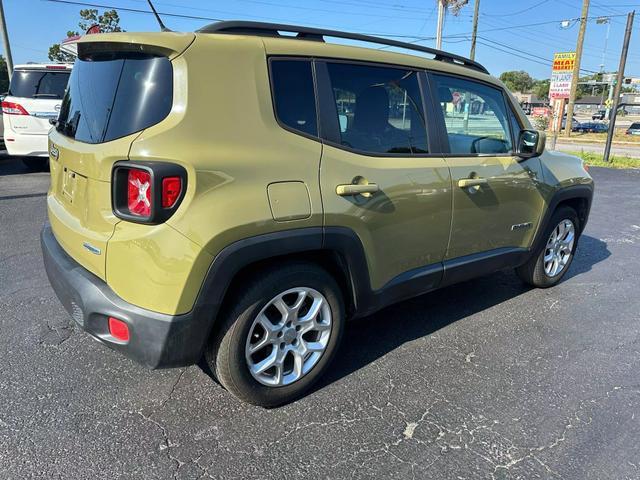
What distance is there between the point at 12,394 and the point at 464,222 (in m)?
2.91

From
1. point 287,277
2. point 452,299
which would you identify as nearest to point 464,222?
point 452,299

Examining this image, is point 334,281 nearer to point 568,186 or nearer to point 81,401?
point 81,401

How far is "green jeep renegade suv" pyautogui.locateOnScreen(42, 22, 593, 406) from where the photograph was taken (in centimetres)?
213

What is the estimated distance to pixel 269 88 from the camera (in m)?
2.38

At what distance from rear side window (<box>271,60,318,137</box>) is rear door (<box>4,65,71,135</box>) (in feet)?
24.3

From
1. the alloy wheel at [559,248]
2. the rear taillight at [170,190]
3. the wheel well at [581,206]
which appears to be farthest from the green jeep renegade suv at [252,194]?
the wheel well at [581,206]

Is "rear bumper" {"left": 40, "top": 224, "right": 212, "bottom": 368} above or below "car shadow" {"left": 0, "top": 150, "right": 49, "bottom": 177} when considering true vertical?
above

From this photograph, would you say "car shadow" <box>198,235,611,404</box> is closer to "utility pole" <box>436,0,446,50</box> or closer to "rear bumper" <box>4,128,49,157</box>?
"rear bumper" <box>4,128,49,157</box>

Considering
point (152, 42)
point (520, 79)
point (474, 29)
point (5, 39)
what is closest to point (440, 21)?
point (474, 29)

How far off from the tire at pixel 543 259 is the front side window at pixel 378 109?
182 centimetres

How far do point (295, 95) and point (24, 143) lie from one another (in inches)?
312

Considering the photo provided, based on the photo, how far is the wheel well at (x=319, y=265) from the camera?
2.39 m

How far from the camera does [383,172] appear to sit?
2.77m

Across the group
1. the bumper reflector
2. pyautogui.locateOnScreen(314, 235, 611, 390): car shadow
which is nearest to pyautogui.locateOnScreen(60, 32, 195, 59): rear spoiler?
the bumper reflector
